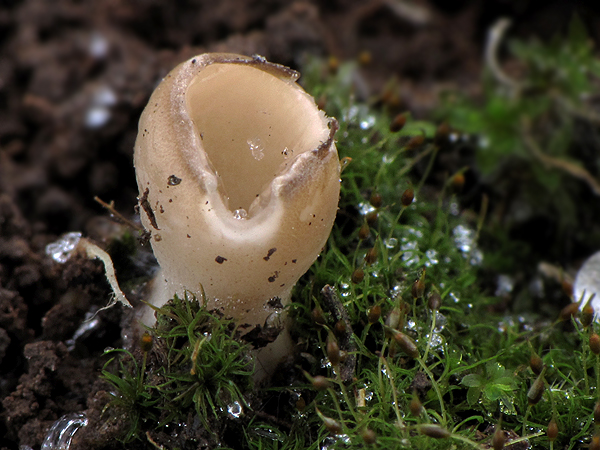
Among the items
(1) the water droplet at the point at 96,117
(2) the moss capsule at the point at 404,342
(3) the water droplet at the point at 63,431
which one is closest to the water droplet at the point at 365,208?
(2) the moss capsule at the point at 404,342

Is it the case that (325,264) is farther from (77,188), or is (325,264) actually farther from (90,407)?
(77,188)

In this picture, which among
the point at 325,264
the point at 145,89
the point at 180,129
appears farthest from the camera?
the point at 145,89

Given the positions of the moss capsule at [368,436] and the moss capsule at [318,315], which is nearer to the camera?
the moss capsule at [368,436]

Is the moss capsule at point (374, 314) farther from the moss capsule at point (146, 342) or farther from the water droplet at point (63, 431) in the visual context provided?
the water droplet at point (63, 431)

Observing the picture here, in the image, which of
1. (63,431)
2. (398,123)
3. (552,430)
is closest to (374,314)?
(552,430)

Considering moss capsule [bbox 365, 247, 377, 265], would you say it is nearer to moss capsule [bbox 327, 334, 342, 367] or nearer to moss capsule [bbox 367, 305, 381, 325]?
moss capsule [bbox 367, 305, 381, 325]

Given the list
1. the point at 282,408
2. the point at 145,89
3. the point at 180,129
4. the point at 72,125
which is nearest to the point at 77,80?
the point at 72,125

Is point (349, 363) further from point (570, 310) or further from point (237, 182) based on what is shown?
point (570, 310)
